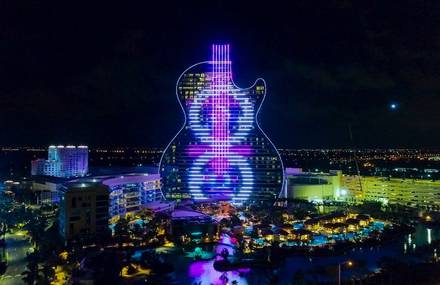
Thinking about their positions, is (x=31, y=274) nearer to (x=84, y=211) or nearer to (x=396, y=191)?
(x=84, y=211)

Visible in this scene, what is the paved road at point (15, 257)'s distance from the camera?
32.7ft

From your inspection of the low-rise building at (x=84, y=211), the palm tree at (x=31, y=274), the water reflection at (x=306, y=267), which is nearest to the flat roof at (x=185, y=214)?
the water reflection at (x=306, y=267)

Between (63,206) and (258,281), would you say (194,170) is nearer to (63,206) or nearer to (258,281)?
(63,206)

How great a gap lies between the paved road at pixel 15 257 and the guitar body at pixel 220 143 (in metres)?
5.96

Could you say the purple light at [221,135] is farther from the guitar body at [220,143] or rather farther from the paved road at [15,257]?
the paved road at [15,257]

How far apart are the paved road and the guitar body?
235 inches

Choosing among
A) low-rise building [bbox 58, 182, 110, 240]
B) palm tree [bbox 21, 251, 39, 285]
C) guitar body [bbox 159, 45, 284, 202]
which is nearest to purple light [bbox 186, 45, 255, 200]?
guitar body [bbox 159, 45, 284, 202]

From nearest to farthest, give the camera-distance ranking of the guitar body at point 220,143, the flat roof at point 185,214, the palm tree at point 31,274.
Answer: the palm tree at point 31,274
the flat roof at point 185,214
the guitar body at point 220,143

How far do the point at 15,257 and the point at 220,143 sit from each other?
844cm

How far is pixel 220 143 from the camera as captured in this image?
17.8 metres

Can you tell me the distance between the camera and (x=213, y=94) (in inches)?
703

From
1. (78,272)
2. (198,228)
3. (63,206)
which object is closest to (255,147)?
(198,228)

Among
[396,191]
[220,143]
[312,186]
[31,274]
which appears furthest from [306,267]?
[396,191]

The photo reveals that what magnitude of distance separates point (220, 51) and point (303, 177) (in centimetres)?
750
